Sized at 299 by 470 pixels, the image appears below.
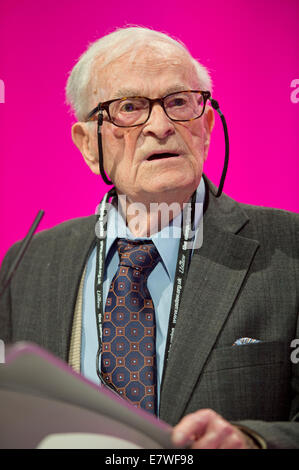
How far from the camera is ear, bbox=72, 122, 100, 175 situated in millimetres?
1757

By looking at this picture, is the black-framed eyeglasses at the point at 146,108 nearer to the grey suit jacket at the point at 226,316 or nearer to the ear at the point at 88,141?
the ear at the point at 88,141

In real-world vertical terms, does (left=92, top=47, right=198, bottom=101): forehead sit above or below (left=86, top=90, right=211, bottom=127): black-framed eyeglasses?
above

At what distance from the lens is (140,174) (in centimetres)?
157

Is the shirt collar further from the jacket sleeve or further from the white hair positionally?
the jacket sleeve

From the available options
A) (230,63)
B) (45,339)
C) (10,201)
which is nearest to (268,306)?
(45,339)

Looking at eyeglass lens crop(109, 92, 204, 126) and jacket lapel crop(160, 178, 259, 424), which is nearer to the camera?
jacket lapel crop(160, 178, 259, 424)

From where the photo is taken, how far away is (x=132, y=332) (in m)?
1.47

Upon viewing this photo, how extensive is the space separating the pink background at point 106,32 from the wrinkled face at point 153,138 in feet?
1.30

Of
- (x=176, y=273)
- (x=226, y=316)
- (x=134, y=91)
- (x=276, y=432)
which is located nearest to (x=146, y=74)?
(x=134, y=91)

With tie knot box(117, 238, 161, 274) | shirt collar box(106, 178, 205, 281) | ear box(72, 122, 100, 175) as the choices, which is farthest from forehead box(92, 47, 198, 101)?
tie knot box(117, 238, 161, 274)

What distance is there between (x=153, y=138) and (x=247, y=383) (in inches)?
27.6

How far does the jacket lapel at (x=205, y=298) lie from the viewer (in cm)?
137

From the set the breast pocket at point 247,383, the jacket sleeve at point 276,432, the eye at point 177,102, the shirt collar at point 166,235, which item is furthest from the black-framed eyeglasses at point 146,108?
the jacket sleeve at point 276,432

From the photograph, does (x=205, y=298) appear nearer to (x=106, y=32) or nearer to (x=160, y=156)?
(x=160, y=156)
